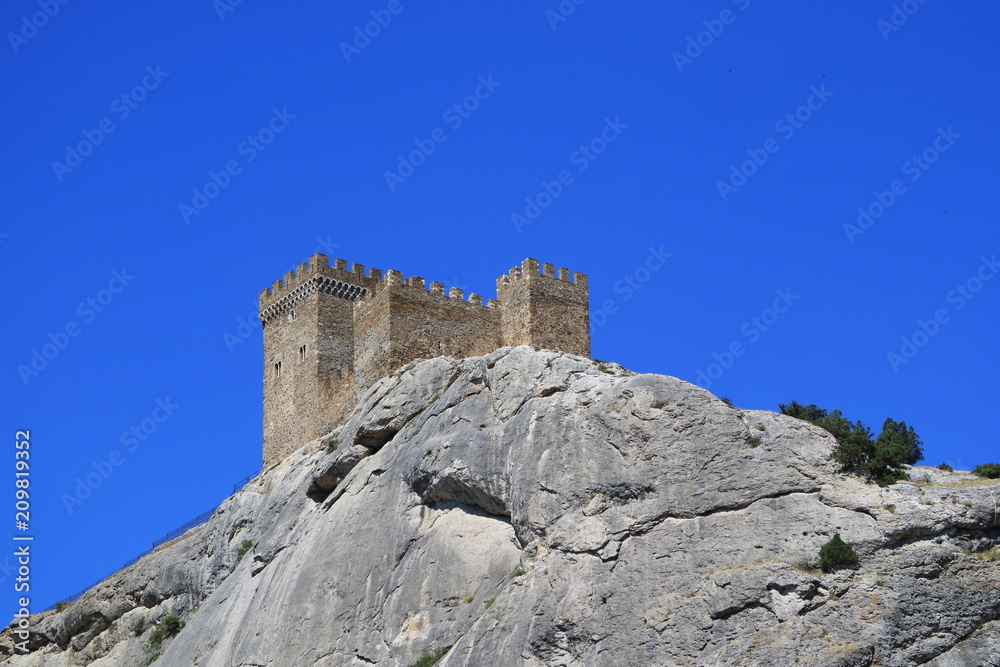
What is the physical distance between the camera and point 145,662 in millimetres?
60531

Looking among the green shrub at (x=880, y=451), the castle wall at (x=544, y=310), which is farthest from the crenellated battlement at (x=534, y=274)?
the green shrub at (x=880, y=451)

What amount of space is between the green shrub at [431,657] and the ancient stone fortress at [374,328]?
52.1ft

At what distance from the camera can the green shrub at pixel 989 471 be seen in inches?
1649

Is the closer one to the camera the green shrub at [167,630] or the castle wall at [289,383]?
the green shrub at [167,630]

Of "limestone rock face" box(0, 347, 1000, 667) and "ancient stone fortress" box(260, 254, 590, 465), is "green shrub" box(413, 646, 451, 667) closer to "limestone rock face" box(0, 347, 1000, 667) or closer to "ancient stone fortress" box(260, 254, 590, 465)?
"limestone rock face" box(0, 347, 1000, 667)

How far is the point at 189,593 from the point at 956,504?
35.1 meters

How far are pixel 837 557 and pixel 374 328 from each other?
86.2ft

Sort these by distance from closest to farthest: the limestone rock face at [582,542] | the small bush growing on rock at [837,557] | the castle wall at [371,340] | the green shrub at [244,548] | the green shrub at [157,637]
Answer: the limestone rock face at [582,542], the small bush growing on rock at [837,557], the green shrub at [244,548], the castle wall at [371,340], the green shrub at [157,637]

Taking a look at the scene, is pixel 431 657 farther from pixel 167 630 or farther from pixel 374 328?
pixel 167 630

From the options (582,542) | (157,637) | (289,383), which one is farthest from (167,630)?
(582,542)

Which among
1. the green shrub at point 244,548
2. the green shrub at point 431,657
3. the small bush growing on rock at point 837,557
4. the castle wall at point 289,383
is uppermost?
the castle wall at point 289,383

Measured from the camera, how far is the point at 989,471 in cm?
4197

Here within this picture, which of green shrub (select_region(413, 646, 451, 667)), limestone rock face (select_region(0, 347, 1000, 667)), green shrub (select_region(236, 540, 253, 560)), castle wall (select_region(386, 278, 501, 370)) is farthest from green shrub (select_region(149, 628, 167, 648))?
green shrub (select_region(413, 646, 451, 667))

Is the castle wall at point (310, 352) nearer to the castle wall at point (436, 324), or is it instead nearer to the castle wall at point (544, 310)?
the castle wall at point (436, 324)
